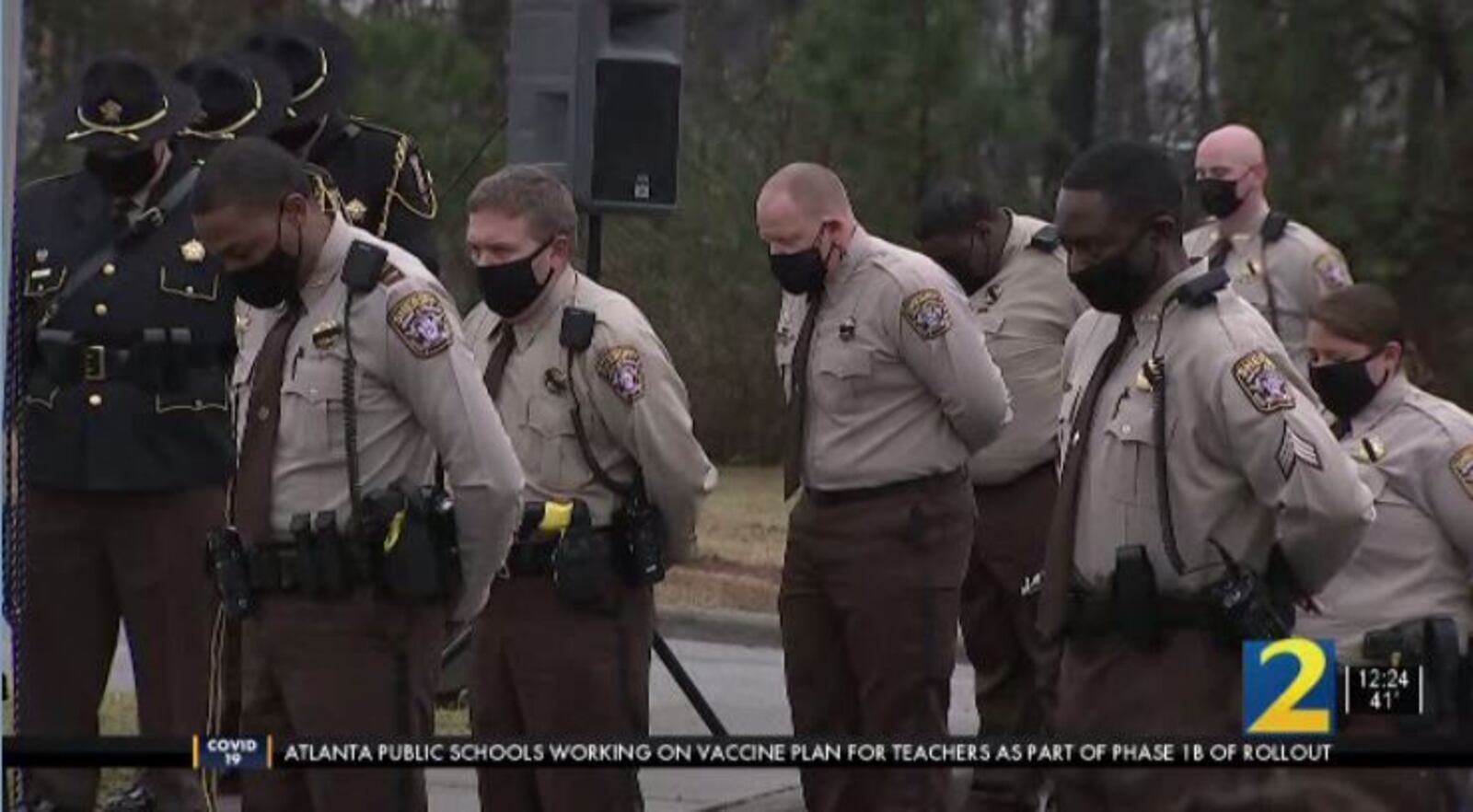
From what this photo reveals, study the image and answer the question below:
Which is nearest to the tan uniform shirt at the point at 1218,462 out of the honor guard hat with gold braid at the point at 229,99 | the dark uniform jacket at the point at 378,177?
the honor guard hat with gold braid at the point at 229,99

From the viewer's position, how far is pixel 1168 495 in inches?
251

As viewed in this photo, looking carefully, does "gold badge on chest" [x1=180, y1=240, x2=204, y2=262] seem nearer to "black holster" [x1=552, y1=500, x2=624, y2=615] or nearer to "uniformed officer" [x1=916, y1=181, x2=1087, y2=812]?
"black holster" [x1=552, y1=500, x2=624, y2=615]

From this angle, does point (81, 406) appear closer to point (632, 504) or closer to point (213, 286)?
point (213, 286)

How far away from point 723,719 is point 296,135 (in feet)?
9.58

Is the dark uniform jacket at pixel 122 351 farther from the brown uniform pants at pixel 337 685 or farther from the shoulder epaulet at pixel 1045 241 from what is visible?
the shoulder epaulet at pixel 1045 241

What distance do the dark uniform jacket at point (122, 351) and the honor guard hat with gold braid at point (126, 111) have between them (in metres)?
0.17

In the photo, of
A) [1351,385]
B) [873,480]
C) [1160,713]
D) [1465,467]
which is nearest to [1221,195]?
[873,480]

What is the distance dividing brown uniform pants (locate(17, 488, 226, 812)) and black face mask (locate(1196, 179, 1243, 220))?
12.4 ft

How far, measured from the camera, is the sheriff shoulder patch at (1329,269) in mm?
10922

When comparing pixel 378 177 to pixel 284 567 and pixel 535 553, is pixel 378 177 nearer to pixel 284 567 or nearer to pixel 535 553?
pixel 535 553

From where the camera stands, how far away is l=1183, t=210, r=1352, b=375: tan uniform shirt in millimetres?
10883

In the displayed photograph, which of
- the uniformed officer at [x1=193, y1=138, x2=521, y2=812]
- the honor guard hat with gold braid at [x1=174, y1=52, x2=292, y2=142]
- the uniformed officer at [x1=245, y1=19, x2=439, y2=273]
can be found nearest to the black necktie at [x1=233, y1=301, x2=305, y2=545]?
the uniformed officer at [x1=193, y1=138, x2=521, y2=812]

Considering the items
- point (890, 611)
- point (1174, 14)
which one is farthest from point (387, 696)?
point (1174, 14)

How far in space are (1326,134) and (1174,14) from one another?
2.60 meters
